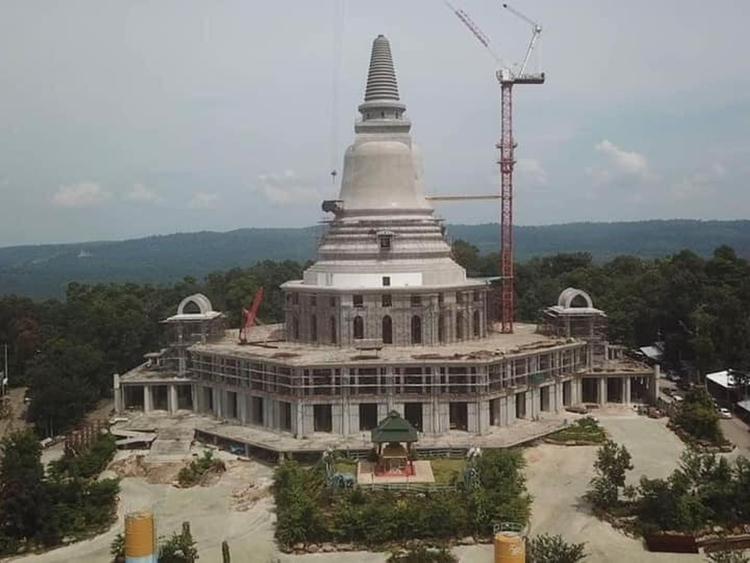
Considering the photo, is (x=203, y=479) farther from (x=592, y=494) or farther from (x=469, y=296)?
(x=469, y=296)

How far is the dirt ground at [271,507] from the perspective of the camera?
3488cm

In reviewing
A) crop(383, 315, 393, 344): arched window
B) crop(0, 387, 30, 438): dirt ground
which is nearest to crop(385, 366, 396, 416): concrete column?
crop(383, 315, 393, 344): arched window

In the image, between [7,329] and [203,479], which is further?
[7,329]

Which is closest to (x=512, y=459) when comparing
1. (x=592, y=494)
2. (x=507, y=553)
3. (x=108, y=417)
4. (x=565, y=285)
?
(x=592, y=494)

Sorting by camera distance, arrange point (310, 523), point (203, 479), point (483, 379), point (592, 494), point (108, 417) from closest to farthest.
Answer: point (310, 523) → point (592, 494) → point (203, 479) → point (483, 379) → point (108, 417)

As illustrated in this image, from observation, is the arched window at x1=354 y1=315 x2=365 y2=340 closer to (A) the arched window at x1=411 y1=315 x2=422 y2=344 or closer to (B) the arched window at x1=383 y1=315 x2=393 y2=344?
(B) the arched window at x1=383 y1=315 x2=393 y2=344

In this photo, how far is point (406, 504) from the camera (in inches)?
1447

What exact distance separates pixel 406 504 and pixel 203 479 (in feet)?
43.5

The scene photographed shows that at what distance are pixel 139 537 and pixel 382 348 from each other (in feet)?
94.6

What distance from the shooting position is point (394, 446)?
43.2 meters

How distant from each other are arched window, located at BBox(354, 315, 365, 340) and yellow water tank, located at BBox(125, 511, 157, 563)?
2917cm

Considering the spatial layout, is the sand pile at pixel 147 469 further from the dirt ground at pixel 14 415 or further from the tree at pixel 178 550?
the dirt ground at pixel 14 415

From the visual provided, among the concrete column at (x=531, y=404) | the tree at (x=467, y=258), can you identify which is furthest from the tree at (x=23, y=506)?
the tree at (x=467, y=258)

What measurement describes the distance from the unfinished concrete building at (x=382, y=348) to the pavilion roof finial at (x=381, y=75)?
0.11 m
